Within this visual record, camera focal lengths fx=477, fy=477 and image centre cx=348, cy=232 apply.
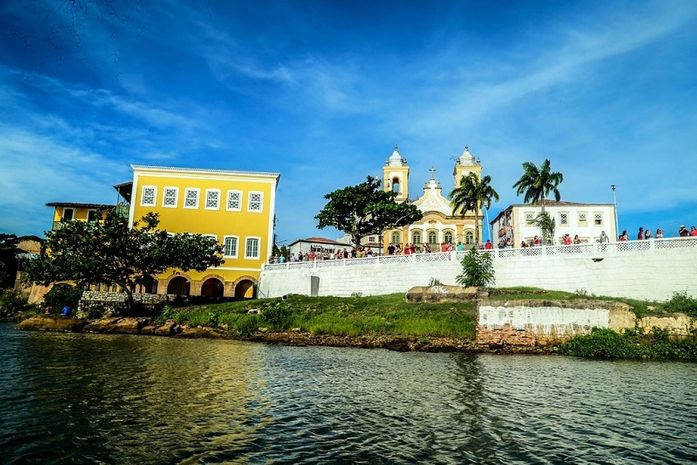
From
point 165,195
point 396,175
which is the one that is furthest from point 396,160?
point 165,195

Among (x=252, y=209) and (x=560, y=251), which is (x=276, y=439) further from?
(x=252, y=209)

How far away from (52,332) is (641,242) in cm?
3193

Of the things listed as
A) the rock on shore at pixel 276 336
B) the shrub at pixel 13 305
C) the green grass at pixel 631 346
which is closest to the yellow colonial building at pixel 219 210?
the shrub at pixel 13 305

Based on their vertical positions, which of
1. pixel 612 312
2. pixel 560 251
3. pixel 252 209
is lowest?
pixel 612 312

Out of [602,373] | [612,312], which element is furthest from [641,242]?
[602,373]

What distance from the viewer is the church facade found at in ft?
204

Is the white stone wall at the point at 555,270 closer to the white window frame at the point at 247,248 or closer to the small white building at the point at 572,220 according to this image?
the white window frame at the point at 247,248

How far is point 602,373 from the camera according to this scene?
15.0 metres

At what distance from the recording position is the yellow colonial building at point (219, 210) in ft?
138

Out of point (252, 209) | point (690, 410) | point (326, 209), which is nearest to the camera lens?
point (690, 410)

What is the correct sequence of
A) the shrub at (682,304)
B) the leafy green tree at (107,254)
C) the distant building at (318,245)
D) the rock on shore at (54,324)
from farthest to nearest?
the distant building at (318,245)
the leafy green tree at (107,254)
the rock on shore at (54,324)
the shrub at (682,304)

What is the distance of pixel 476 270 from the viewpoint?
90.7 ft

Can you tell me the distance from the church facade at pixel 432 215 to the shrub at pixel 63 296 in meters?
36.1

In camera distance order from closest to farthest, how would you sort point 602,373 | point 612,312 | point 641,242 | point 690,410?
1. point 690,410
2. point 602,373
3. point 612,312
4. point 641,242
